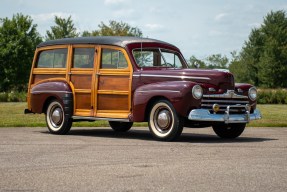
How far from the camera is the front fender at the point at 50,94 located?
13266 millimetres

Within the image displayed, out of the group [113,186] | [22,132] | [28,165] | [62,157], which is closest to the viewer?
[113,186]

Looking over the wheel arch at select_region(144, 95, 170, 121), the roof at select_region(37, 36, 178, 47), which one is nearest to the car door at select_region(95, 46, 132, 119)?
the roof at select_region(37, 36, 178, 47)

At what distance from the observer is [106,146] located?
34.5ft

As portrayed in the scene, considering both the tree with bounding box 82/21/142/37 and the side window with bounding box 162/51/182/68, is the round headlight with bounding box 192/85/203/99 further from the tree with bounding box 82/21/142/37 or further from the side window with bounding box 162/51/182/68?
the tree with bounding box 82/21/142/37

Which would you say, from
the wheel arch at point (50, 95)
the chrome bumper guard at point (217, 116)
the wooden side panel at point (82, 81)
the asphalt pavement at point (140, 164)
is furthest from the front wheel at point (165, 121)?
the wheel arch at point (50, 95)

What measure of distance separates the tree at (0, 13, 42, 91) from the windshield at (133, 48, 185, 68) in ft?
149

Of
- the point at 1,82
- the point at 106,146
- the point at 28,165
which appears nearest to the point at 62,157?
the point at 28,165

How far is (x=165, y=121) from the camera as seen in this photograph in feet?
37.7

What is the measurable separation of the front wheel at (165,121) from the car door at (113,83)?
74 cm

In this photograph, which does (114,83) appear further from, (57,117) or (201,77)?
(201,77)

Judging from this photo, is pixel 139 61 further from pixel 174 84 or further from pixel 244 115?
pixel 244 115

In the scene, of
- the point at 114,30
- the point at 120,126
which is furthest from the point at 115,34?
the point at 120,126

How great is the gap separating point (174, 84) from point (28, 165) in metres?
4.18

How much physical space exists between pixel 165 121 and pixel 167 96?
1.63 ft
